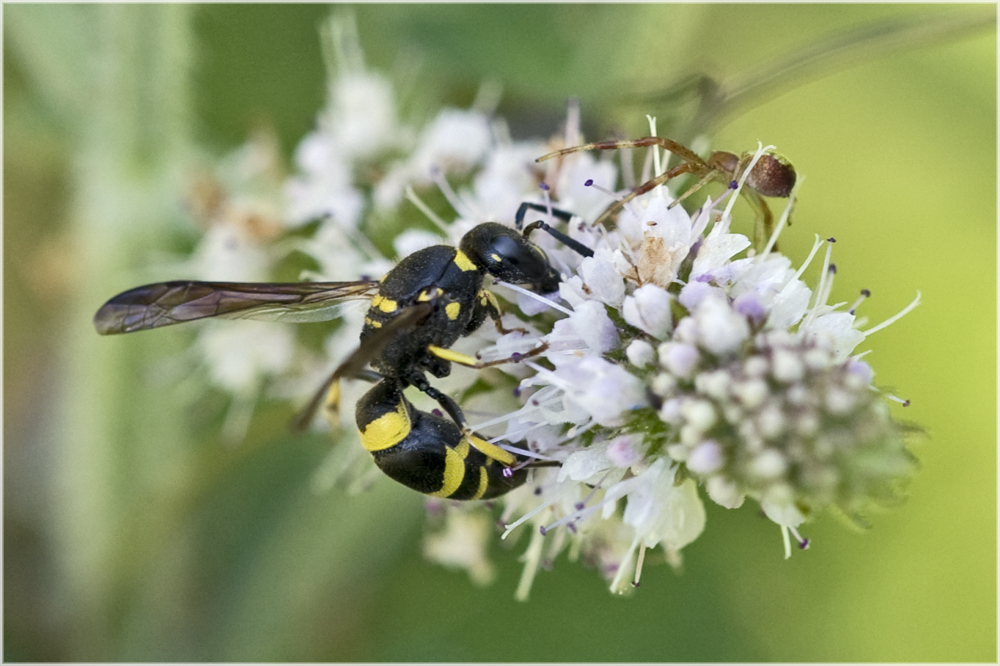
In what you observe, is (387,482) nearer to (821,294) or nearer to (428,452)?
(428,452)

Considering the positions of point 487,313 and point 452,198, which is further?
point 452,198

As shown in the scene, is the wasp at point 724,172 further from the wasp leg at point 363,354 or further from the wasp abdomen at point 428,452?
the wasp abdomen at point 428,452

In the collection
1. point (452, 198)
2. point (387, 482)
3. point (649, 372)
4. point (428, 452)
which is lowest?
point (387, 482)

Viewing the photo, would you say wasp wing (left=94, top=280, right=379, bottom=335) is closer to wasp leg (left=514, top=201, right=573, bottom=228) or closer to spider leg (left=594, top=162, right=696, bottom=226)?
wasp leg (left=514, top=201, right=573, bottom=228)

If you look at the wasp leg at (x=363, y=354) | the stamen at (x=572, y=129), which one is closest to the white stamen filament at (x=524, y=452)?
the wasp leg at (x=363, y=354)

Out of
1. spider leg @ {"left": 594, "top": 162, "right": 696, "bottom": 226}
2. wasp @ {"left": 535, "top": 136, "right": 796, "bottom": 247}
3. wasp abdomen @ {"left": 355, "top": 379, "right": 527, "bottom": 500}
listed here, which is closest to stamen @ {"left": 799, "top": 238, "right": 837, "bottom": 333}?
wasp @ {"left": 535, "top": 136, "right": 796, "bottom": 247}

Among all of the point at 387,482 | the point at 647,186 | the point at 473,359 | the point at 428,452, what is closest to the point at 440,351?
the point at 473,359
